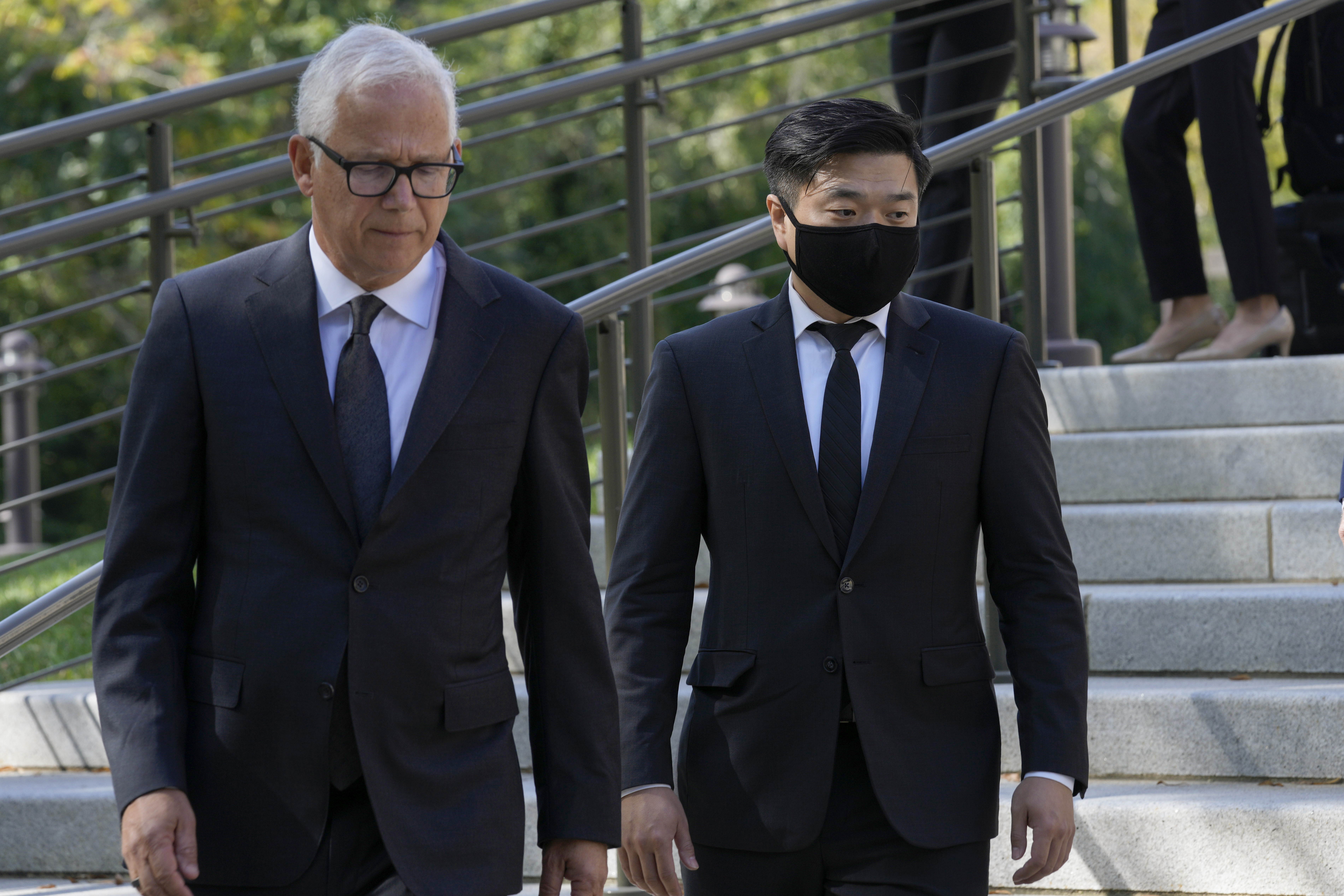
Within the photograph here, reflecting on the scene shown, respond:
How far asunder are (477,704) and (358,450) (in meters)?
0.37

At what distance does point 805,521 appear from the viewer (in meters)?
2.41

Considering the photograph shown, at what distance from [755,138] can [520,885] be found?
63.6 feet

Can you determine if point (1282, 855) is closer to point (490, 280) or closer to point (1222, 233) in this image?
point (490, 280)

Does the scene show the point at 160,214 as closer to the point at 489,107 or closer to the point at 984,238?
the point at 489,107

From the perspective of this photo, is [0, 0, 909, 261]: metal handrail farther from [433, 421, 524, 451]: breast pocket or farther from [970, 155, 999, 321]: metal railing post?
[433, 421, 524, 451]: breast pocket

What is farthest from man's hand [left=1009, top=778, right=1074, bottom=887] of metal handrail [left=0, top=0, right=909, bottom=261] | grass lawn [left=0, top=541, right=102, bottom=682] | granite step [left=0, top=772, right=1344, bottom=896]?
grass lawn [left=0, top=541, right=102, bottom=682]

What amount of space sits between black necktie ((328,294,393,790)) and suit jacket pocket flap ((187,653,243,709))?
129mm

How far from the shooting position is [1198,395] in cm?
508

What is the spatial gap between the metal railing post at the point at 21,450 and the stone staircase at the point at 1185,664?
6652mm

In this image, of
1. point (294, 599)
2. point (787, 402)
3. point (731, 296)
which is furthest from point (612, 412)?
point (731, 296)

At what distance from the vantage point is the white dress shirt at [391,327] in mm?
2135

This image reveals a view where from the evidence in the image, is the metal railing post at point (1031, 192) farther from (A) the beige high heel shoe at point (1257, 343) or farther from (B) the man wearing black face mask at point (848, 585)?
(B) the man wearing black face mask at point (848, 585)

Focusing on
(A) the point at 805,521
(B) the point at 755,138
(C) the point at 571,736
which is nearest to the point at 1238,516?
(A) the point at 805,521

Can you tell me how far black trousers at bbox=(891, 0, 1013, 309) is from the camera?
5.63 m
